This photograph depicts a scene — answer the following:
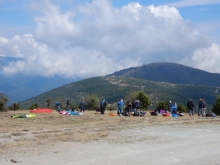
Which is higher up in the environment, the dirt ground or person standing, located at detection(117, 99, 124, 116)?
person standing, located at detection(117, 99, 124, 116)

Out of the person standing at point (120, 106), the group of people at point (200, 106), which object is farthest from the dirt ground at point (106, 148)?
the group of people at point (200, 106)

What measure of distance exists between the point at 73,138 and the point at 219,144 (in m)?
7.57

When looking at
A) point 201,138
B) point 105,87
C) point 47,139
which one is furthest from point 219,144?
point 105,87

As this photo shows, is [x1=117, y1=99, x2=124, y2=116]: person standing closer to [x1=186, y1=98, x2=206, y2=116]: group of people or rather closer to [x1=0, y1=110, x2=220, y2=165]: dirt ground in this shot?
[x1=186, y1=98, x2=206, y2=116]: group of people

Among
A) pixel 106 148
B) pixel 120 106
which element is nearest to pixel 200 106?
pixel 120 106

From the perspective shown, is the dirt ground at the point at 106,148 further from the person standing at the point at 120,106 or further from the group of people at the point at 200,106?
the group of people at the point at 200,106

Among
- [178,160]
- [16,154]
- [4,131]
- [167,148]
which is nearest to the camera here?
[178,160]

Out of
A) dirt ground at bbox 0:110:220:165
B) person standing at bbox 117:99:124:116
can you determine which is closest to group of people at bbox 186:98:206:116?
person standing at bbox 117:99:124:116

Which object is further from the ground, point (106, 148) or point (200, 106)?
point (200, 106)

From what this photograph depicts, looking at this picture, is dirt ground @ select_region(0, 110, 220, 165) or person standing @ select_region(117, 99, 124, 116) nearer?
dirt ground @ select_region(0, 110, 220, 165)

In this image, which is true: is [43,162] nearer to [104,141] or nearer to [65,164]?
[65,164]

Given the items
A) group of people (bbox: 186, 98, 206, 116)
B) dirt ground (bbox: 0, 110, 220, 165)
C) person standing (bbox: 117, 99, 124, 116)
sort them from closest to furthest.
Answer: dirt ground (bbox: 0, 110, 220, 165) < person standing (bbox: 117, 99, 124, 116) < group of people (bbox: 186, 98, 206, 116)

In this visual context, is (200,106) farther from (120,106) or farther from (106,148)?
(106,148)

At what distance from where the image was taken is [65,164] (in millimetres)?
12641
